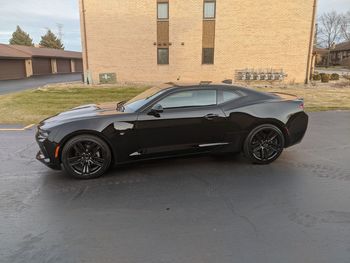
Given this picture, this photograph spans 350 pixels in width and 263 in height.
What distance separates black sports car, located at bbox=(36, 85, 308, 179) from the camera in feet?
14.4

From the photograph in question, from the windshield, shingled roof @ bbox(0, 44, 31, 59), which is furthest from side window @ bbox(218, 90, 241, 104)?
shingled roof @ bbox(0, 44, 31, 59)

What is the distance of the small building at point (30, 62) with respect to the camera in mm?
32219

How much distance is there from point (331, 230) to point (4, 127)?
8.03 m

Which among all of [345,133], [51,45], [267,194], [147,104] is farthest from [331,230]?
[51,45]

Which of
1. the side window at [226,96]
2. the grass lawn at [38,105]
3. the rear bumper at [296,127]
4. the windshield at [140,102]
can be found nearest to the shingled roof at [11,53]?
the grass lawn at [38,105]

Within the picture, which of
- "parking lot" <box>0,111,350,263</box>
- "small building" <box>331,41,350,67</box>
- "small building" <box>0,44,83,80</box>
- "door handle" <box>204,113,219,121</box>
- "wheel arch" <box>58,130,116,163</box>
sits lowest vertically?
"parking lot" <box>0,111,350,263</box>

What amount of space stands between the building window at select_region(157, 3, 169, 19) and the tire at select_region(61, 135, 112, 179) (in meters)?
18.3

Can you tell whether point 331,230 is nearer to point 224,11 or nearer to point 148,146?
point 148,146

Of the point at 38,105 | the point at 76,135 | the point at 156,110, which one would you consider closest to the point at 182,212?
the point at 156,110

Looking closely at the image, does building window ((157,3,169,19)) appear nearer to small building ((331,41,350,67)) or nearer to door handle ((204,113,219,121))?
door handle ((204,113,219,121))

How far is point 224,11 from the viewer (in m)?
20.3

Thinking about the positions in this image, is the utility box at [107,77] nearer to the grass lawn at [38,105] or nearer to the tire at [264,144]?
the grass lawn at [38,105]

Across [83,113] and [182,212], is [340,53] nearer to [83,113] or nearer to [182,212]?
[83,113]

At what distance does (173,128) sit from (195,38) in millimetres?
17530
